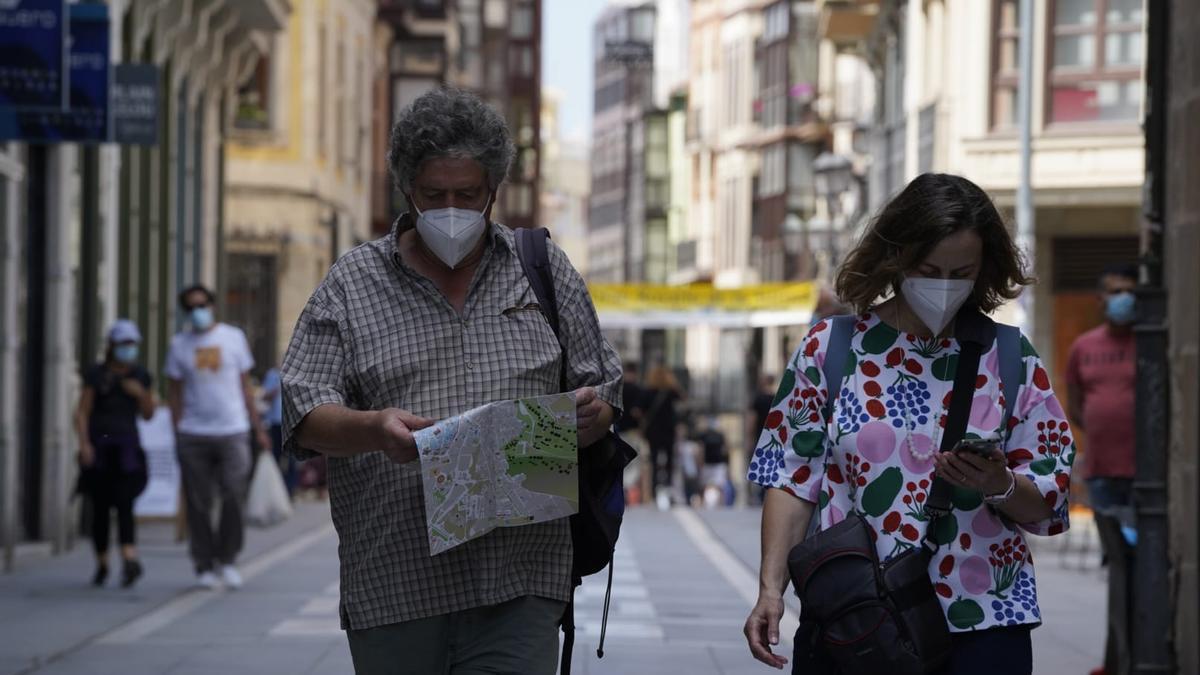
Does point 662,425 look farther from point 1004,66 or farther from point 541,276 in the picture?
point 541,276

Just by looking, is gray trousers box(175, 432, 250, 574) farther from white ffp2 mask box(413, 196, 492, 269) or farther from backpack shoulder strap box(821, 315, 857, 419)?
backpack shoulder strap box(821, 315, 857, 419)

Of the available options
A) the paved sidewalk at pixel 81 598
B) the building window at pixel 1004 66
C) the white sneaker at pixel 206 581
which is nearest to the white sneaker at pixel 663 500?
the building window at pixel 1004 66

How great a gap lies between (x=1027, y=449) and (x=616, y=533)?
886mm

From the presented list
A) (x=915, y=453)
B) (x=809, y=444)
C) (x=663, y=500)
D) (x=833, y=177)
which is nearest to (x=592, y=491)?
(x=809, y=444)

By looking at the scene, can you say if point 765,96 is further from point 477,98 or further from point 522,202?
point 477,98

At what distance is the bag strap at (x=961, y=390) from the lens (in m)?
4.75

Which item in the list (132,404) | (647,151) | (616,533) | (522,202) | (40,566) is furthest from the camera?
(647,151)

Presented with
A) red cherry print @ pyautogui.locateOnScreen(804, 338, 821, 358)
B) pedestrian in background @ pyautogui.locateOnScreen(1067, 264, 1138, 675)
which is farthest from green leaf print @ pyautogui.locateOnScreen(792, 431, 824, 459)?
pedestrian in background @ pyautogui.locateOnScreen(1067, 264, 1138, 675)

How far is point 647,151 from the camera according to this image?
10438 centimetres

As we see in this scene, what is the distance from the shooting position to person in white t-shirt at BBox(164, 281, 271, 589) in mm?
15273

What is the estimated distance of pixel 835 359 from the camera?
16.2 feet

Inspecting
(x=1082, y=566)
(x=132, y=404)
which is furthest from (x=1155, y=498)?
(x=1082, y=566)

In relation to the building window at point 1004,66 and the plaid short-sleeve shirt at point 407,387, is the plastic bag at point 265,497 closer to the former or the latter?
the building window at point 1004,66

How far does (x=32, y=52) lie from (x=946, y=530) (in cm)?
1141
